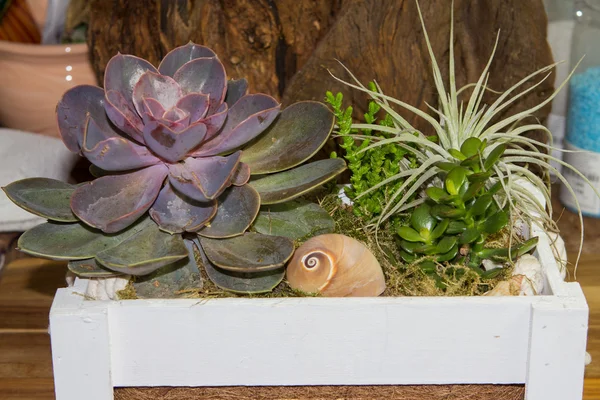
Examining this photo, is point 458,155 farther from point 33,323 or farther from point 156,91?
point 33,323

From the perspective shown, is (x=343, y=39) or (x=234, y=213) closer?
(x=234, y=213)

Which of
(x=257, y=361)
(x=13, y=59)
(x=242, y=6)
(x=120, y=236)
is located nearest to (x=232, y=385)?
(x=257, y=361)

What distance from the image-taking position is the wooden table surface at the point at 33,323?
725 mm

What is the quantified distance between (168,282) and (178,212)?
0.20 feet

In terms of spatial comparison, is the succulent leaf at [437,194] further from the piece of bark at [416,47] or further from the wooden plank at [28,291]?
the wooden plank at [28,291]

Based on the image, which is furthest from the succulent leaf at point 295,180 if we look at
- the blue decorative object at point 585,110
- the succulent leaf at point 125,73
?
the blue decorative object at point 585,110

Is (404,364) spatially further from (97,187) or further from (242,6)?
(242,6)

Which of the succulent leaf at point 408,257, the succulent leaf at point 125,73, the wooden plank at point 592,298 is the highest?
the succulent leaf at point 125,73

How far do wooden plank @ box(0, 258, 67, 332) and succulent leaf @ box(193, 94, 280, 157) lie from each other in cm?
39

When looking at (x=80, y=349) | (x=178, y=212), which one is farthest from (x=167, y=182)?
(x=80, y=349)

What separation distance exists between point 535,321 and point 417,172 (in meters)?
0.14

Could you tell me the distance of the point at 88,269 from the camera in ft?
1.74

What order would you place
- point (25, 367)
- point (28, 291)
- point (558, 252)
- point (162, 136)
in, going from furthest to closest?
point (28, 291) → point (25, 367) → point (558, 252) → point (162, 136)

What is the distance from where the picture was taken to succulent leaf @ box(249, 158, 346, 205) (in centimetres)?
A: 54
